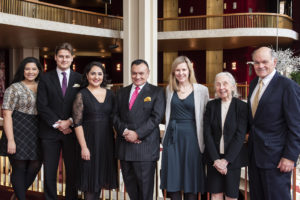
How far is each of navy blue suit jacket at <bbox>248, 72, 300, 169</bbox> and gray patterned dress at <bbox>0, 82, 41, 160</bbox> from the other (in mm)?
2168

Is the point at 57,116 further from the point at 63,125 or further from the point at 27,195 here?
the point at 27,195

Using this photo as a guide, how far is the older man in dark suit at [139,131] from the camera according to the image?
10.0ft

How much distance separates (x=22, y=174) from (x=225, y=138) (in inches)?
84.2

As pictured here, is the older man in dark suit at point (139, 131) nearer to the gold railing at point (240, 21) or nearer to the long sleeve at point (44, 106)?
the long sleeve at point (44, 106)

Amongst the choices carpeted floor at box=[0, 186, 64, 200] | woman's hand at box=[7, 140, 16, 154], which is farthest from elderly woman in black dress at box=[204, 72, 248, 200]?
carpeted floor at box=[0, 186, 64, 200]

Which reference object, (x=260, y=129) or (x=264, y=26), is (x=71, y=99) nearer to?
(x=260, y=129)

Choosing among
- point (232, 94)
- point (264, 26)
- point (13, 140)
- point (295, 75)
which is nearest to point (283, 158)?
point (232, 94)

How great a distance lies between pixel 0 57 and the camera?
19656 mm

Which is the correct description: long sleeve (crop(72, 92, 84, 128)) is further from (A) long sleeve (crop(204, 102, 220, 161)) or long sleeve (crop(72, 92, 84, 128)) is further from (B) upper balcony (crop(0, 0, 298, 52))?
(B) upper balcony (crop(0, 0, 298, 52))

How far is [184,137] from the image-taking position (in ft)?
9.98

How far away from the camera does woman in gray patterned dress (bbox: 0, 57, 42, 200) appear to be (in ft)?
11.3

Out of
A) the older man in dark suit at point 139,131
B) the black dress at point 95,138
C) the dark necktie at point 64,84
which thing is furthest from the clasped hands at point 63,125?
the older man in dark suit at point 139,131

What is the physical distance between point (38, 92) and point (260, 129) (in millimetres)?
2116

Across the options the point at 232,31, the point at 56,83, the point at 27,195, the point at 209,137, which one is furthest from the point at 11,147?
the point at 232,31
